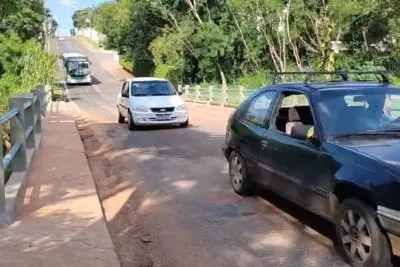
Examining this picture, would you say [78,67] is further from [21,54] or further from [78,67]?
[21,54]

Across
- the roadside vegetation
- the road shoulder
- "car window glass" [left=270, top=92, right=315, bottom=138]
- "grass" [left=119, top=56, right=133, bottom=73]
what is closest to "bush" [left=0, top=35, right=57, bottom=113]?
the roadside vegetation

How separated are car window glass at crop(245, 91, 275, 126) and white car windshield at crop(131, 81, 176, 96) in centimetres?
1053

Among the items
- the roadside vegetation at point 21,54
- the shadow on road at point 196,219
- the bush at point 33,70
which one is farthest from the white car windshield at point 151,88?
the shadow on road at point 196,219

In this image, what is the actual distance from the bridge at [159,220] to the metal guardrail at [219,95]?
13.5 metres

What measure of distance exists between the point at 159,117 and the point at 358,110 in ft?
37.1

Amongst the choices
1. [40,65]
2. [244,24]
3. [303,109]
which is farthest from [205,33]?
[303,109]

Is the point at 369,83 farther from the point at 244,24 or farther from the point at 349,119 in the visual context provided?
the point at 244,24

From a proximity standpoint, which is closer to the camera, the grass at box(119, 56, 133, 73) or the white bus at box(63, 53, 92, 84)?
the white bus at box(63, 53, 92, 84)

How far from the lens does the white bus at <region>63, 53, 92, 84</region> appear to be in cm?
5975

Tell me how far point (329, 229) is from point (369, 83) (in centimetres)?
169

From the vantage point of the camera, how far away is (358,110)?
568 cm

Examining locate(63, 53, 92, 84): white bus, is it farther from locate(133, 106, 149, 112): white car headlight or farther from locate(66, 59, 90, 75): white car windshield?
locate(133, 106, 149, 112): white car headlight

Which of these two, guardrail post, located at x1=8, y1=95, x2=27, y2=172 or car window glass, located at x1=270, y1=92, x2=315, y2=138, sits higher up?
car window glass, located at x1=270, y1=92, x2=315, y2=138

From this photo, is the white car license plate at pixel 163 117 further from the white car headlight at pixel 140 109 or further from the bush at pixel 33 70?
the bush at pixel 33 70
